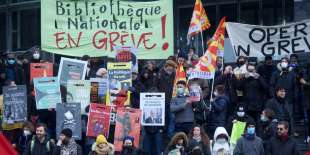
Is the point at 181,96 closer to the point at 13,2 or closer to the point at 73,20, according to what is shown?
the point at 73,20

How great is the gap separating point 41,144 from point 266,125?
14.0 ft

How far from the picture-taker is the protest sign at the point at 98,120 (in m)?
18.8

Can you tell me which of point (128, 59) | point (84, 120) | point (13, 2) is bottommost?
point (84, 120)

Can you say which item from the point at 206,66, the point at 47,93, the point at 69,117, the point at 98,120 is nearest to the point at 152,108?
the point at 98,120

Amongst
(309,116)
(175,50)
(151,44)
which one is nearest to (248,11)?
(175,50)

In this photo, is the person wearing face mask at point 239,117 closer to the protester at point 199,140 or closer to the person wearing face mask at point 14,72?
the protester at point 199,140

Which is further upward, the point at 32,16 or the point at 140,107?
the point at 32,16

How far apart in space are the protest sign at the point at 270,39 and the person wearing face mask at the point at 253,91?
159 cm

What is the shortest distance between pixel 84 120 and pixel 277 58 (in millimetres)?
5219

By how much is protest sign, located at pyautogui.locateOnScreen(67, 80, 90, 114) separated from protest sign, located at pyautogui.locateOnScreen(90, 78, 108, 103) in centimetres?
11

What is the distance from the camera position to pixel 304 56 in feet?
71.8

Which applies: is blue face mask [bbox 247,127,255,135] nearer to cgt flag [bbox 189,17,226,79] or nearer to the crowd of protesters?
the crowd of protesters

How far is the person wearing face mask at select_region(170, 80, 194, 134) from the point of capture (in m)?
18.4

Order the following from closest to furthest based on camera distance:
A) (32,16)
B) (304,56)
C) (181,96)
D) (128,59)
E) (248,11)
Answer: (181,96)
(128,59)
(304,56)
(248,11)
(32,16)
